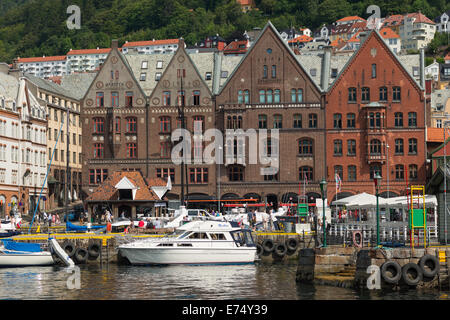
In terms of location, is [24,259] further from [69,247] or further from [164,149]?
[164,149]

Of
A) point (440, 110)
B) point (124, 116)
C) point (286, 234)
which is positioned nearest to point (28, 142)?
point (124, 116)

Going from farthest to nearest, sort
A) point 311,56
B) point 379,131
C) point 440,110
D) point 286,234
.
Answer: point 440,110 < point 311,56 < point 379,131 < point 286,234

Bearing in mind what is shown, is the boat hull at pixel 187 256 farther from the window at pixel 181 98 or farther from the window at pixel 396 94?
the window at pixel 396 94

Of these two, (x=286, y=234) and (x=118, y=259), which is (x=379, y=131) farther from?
(x=118, y=259)

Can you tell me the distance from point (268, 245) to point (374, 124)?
142 ft

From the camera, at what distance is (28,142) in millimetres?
109562

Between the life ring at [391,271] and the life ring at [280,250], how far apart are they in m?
24.7

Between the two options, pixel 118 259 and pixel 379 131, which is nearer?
pixel 118 259

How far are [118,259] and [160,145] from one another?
47200 millimetres

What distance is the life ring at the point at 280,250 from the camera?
63.2 m

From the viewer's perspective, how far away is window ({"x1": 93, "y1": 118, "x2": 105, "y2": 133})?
108125mm

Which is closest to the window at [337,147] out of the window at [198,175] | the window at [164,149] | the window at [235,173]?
the window at [235,173]

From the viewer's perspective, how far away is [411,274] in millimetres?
38844

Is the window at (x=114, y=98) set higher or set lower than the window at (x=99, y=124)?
higher
